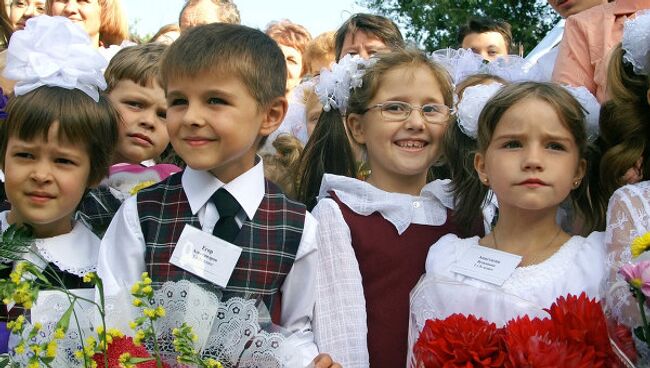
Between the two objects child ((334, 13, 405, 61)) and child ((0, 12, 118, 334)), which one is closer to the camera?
child ((0, 12, 118, 334))

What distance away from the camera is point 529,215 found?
10.6 feet

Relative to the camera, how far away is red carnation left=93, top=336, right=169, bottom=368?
7.73 feet

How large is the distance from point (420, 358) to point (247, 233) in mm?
788

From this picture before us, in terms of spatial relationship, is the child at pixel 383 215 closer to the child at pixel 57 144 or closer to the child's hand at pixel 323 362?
the child's hand at pixel 323 362

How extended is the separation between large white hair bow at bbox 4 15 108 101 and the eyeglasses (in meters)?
1.15

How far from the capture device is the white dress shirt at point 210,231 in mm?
3051

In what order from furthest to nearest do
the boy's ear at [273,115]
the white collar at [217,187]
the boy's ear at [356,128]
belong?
the boy's ear at [356,128] → the boy's ear at [273,115] → the white collar at [217,187]

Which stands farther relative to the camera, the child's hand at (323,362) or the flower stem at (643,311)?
the child's hand at (323,362)

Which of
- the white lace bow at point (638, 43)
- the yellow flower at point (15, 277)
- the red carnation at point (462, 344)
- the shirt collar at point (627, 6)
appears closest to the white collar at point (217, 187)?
the red carnation at point (462, 344)

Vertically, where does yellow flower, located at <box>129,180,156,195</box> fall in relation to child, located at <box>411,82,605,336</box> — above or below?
below

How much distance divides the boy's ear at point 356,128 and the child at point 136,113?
2.94 feet

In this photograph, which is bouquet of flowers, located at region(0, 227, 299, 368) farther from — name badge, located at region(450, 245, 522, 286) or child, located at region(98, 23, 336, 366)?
name badge, located at region(450, 245, 522, 286)

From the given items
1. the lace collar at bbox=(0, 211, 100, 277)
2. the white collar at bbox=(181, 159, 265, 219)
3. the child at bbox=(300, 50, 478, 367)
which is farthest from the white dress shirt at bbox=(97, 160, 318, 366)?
the lace collar at bbox=(0, 211, 100, 277)

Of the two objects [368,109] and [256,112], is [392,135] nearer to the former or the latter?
[368,109]
